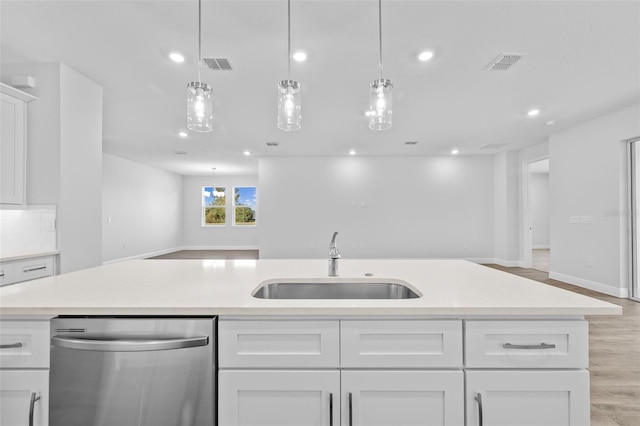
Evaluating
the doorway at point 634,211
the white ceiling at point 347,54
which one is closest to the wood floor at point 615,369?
the doorway at point 634,211

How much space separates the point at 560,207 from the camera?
5.48 m

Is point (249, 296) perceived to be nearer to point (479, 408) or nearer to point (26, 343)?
point (26, 343)

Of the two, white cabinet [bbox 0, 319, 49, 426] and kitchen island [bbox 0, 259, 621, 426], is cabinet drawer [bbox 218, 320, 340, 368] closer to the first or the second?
kitchen island [bbox 0, 259, 621, 426]

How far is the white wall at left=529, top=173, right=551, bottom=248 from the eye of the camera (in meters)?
11.5

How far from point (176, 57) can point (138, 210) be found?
6.69m

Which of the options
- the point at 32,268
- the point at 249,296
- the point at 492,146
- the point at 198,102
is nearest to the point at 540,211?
the point at 492,146

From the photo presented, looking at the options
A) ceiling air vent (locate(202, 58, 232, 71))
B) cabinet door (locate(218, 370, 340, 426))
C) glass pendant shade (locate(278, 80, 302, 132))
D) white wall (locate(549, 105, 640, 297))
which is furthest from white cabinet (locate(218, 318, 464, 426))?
white wall (locate(549, 105, 640, 297))

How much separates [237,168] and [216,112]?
17.1 ft

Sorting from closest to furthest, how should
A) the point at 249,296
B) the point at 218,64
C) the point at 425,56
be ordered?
the point at 249,296
the point at 425,56
the point at 218,64

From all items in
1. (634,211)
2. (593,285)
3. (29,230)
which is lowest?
(593,285)

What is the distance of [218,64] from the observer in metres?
3.03

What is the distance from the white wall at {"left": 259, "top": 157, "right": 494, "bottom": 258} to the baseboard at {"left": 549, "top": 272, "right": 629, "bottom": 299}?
6.88ft

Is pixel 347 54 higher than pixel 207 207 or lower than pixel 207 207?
higher

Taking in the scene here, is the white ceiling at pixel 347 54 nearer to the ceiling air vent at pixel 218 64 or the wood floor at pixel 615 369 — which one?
the ceiling air vent at pixel 218 64
